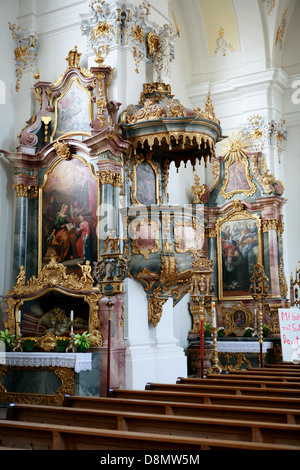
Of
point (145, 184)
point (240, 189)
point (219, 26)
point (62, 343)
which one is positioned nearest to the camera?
point (62, 343)

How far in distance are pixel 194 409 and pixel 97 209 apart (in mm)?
5941

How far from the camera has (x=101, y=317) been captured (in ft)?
31.6

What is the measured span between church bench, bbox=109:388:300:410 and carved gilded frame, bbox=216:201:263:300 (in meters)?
9.21

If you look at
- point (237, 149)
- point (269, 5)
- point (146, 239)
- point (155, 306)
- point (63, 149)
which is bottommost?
point (155, 306)

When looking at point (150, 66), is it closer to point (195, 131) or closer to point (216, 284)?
point (195, 131)

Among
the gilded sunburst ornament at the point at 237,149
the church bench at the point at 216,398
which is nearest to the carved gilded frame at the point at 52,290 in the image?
the church bench at the point at 216,398

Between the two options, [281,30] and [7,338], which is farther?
[281,30]

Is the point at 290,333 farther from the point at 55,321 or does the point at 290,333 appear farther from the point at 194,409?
the point at 194,409

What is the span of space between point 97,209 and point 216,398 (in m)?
5.41

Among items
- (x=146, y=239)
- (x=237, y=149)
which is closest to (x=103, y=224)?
(x=146, y=239)

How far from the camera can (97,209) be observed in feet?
34.1

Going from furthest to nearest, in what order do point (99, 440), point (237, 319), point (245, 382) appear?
1. point (237, 319)
2. point (245, 382)
3. point (99, 440)

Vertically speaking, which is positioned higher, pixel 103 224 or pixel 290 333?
pixel 103 224

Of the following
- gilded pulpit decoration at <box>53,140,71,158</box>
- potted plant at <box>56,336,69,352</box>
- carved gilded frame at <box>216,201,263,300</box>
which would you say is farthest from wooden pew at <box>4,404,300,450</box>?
carved gilded frame at <box>216,201,263,300</box>
